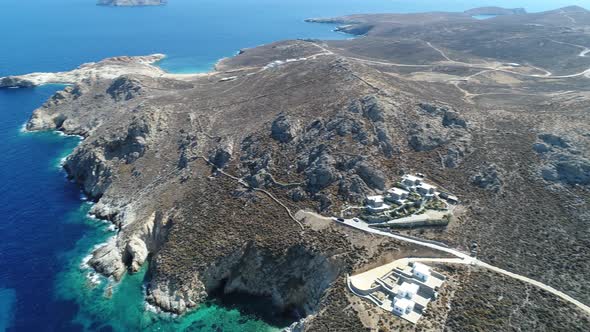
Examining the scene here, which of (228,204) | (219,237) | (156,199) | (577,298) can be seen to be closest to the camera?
(577,298)

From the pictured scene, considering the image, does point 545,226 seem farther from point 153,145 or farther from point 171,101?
point 171,101

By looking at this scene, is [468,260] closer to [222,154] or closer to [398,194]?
[398,194]

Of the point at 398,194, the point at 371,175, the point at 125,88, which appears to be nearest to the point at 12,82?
the point at 125,88

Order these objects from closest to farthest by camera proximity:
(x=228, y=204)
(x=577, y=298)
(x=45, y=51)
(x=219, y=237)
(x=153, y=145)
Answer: (x=577, y=298)
(x=219, y=237)
(x=228, y=204)
(x=153, y=145)
(x=45, y=51)

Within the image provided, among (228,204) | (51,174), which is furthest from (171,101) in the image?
(228,204)

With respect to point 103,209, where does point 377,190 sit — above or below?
above

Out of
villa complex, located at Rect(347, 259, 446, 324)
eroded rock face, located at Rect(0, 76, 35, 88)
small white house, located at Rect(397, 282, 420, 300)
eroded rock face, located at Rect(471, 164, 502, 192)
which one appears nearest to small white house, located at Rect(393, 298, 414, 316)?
villa complex, located at Rect(347, 259, 446, 324)
